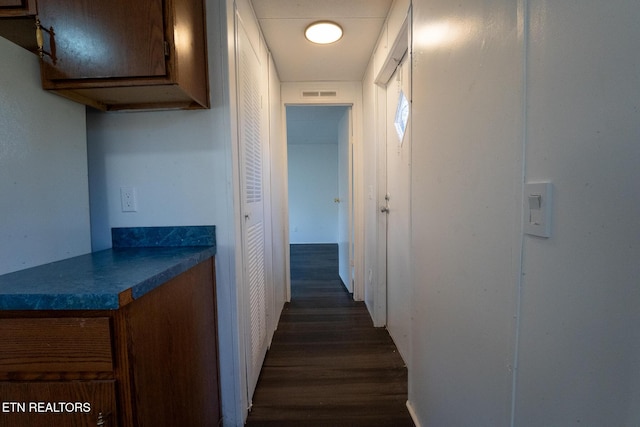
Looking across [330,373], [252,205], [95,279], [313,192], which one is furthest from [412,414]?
[313,192]

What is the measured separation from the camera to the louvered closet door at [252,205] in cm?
143

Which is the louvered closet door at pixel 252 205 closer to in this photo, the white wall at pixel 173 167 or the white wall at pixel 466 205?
the white wall at pixel 173 167

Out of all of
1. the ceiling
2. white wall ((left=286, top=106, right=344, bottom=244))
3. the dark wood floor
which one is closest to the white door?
the dark wood floor

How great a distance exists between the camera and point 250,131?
1.61 metres

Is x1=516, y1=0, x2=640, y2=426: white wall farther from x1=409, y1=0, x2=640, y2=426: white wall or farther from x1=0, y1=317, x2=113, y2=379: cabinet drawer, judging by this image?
x1=0, y1=317, x2=113, y2=379: cabinet drawer

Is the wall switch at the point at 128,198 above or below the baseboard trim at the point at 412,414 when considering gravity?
above

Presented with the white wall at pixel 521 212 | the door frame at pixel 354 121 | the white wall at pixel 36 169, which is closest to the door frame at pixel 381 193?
the door frame at pixel 354 121

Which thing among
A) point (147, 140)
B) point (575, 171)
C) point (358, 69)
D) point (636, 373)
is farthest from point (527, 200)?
point (358, 69)

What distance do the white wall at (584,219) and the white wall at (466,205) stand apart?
0.22ft

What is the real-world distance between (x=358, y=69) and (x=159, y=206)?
7.09 ft

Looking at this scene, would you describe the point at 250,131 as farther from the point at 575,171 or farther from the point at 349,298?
the point at 349,298

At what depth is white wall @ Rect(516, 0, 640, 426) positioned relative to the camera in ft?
Answer: 1.45

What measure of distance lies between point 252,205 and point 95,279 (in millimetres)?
881

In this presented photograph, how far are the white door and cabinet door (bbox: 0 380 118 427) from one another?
4.82ft
